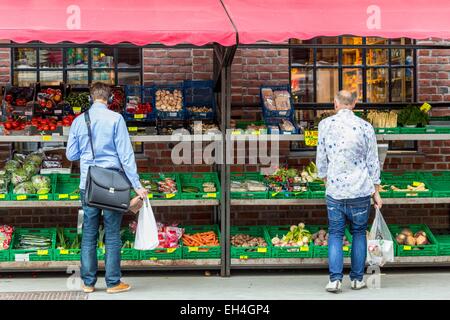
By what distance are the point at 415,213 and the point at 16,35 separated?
5.96m

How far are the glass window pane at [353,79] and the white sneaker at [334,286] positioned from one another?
3.60 m

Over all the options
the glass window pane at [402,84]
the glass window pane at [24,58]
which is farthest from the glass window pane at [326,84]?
the glass window pane at [24,58]

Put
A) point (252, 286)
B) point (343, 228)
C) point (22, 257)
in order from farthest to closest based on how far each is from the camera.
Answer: point (22, 257) → point (252, 286) → point (343, 228)

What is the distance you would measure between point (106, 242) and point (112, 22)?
7.14ft

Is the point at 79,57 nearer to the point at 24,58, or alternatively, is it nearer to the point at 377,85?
the point at 24,58

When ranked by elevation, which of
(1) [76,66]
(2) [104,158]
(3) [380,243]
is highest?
(1) [76,66]

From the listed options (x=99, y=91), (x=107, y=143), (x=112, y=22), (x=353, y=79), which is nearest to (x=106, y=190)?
(x=107, y=143)

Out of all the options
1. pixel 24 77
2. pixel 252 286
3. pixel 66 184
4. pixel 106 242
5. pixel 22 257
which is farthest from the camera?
pixel 24 77

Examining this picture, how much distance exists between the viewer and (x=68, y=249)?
29.0ft

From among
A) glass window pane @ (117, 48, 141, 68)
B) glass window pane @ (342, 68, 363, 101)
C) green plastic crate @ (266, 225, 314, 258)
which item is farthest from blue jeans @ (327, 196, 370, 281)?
glass window pane @ (117, 48, 141, 68)

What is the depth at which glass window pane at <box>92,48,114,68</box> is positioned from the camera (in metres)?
10.6

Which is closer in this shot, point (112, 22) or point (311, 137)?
point (112, 22)

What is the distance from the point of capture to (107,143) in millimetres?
7754

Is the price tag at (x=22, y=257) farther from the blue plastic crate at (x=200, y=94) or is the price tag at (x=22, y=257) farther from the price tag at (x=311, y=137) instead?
the price tag at (x=311, y=137)
